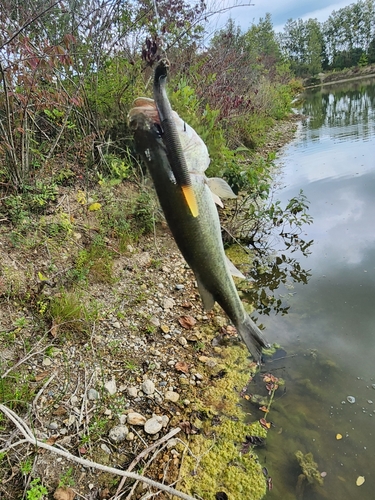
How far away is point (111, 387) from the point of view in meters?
2.94

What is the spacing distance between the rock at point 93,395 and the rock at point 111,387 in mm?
89

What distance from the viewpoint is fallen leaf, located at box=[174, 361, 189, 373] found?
3250 mm

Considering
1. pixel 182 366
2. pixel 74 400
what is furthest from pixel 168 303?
pixel 74 400

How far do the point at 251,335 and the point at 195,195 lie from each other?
0.97 meters

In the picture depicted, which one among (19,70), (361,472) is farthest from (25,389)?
(19,70)

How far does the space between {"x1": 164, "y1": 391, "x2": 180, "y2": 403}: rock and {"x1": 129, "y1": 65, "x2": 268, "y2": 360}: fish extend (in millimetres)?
1717

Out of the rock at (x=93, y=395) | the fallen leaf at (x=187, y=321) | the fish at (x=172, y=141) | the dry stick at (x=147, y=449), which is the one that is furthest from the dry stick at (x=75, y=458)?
the fish at (x=172, y=141)

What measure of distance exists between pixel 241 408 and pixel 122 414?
3.39ft

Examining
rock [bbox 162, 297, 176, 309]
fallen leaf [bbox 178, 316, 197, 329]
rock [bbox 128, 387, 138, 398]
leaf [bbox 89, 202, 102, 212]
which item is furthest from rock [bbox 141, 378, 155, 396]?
leaf [bbox 89, 202, 102, 212]

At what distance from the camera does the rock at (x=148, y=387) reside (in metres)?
2.98

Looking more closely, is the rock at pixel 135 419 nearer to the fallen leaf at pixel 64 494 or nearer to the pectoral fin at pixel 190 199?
the fallen leaf at pixel 64 494

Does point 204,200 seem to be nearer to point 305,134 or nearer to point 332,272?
point 332,272

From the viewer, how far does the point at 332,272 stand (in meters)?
4.88

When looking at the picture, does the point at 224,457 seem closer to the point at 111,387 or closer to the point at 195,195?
the point at 111,387
